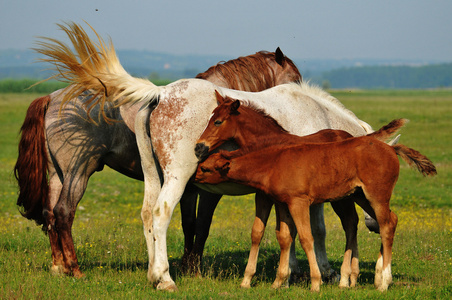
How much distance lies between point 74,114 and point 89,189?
898 centimetres


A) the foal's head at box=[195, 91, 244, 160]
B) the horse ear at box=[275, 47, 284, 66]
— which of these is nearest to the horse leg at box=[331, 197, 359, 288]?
the foal's head at box=[195, 91, 244, 160]

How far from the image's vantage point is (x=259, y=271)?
757 centimetres

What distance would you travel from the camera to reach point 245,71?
25.3 ft

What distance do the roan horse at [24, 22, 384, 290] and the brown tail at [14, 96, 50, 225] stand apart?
1.61 ft

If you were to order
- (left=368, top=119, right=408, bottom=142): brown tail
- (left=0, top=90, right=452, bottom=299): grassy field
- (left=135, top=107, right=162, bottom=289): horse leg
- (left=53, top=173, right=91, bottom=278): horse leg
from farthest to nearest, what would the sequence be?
1. (left=53, top=173, right=91, bottom=278): horse leg
2. (left=368, top=119, right=408, bottom=142): brown tail
3. (left=135, top=107, right=162, bottom=289): horse leg
4. (left=0, top=90, right=452, bottom=299): grassy field

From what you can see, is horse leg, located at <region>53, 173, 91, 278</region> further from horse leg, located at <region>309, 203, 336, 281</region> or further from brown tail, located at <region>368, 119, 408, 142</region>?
brown tail, located at <region>368, 119, 408, 142</region>

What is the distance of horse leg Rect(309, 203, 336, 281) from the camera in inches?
270

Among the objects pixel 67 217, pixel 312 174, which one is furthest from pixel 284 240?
pixel 67 217

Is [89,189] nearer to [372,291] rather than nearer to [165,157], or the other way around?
[165,157]

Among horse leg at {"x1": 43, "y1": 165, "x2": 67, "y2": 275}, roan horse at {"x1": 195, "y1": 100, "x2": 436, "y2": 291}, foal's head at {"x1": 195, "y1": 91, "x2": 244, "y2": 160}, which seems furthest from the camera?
→ horse leg at {"x1": 43, "y1": 165, "x2": 67, "y2": 275}

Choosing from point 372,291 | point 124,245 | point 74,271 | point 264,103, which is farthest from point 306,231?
point 124,245

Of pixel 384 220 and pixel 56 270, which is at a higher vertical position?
pixel 384 220

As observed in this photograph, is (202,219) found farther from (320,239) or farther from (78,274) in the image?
(78,274)

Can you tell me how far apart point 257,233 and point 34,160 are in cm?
317
